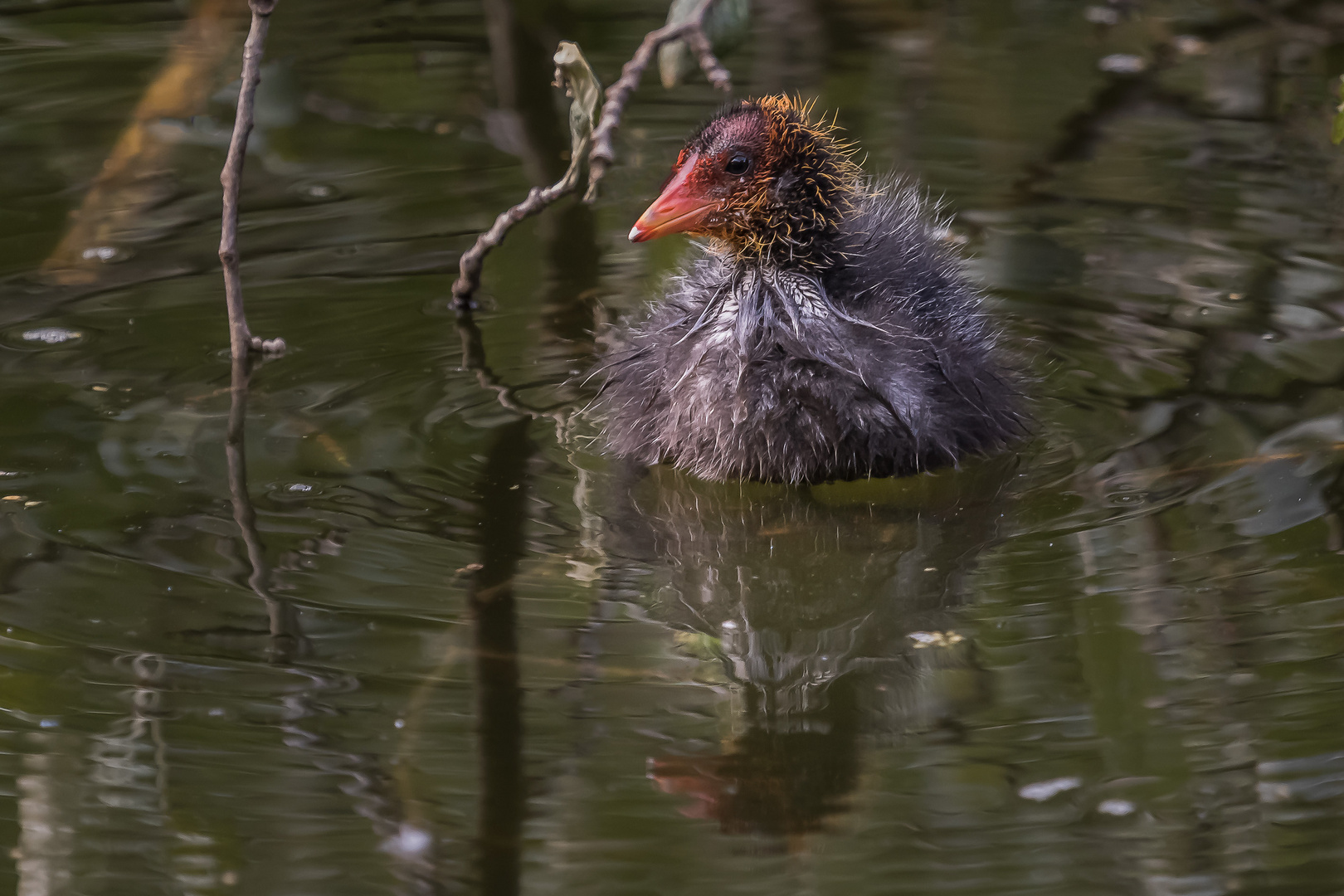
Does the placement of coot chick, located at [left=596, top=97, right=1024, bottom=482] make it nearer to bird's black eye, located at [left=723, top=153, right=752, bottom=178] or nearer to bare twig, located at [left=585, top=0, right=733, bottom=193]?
bird's black eye, located at [left=723, top=153, right=752, bottom=178]

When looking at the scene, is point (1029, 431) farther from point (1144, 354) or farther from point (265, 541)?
point (265, 541)

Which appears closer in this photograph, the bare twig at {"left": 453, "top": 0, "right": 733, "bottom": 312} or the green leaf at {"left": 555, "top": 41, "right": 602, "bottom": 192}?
the bare twig at {"left": 453, "top": 0, "right": 733, "bottom": 312}

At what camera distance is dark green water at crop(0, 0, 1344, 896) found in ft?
8.57

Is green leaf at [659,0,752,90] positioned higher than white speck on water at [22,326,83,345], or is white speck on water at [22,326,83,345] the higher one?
green leaf at [659,0,752,90]

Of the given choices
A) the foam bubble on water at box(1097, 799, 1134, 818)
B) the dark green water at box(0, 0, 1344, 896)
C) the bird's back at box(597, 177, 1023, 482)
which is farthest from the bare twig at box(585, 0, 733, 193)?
the foam bubble on water at box(1097, 799, 1134, 818)

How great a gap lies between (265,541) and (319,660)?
0.54 m

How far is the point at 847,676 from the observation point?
3086 mm

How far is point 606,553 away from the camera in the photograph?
3.53 m

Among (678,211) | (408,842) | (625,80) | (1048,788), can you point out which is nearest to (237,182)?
(625,80)

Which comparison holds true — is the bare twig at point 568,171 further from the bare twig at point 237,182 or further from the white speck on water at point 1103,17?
the white speck on water at point 1103,17

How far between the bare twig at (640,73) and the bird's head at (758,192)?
0.13 meters

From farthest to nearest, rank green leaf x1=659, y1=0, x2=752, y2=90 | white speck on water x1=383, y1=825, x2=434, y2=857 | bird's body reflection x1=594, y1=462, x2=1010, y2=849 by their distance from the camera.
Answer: green leaf x1=659, y1=0, x2=752, y2=90
bird's body reflection x1=594, y1=462, x2=1010, y2=849
white speck on water x1=383, y1=825, x2=434, y2=857

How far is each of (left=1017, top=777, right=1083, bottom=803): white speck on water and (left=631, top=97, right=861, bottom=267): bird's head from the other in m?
1.57

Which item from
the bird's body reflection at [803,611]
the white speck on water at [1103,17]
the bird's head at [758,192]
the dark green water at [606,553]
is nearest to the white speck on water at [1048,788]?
the dark green water at [606,553]
